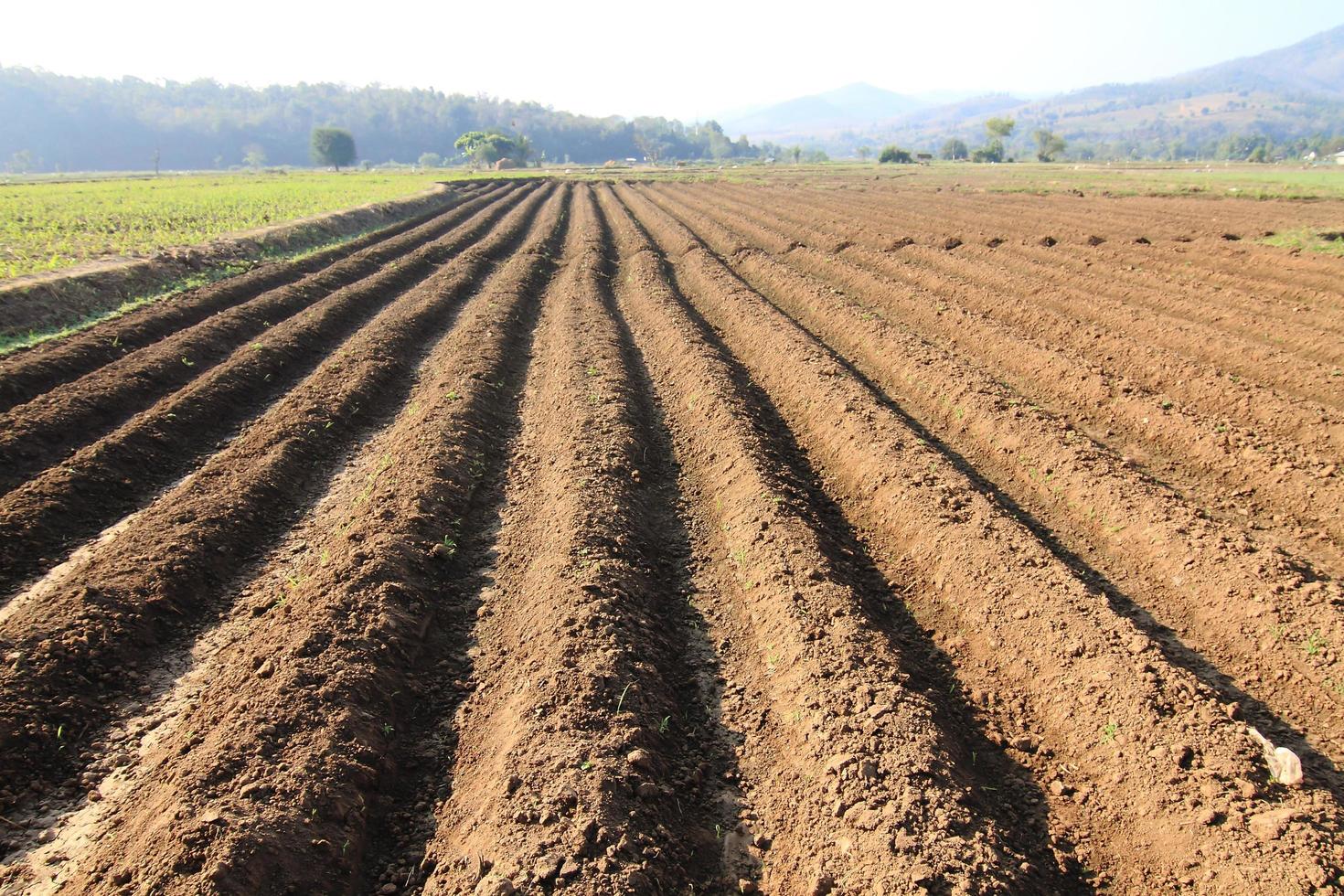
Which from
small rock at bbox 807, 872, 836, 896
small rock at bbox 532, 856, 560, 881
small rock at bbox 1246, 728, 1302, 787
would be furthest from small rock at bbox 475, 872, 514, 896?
small rock at bbox 1246, 728, 1302, 787

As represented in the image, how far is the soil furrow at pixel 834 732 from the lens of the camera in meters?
3.88

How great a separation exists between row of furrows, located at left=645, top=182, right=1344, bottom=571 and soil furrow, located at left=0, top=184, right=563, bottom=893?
346 inches

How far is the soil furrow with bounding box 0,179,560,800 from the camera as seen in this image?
5.12m

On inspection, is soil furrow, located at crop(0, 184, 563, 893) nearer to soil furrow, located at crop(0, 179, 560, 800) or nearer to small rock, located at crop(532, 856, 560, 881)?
soil furrow, located at crop(0, 179, 560, 800)

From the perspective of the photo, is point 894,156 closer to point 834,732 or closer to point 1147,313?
point 1147,313

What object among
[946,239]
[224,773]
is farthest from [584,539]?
[946,239]

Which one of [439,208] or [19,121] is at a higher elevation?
[19,121]

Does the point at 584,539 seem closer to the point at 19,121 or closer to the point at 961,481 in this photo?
the point at 961,481

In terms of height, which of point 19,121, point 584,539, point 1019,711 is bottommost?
point 1019,711

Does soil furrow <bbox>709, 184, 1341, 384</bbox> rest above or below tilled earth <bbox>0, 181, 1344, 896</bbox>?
A: above

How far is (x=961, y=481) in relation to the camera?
7.70m

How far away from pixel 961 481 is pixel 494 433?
6.39 m

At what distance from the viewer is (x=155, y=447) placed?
923 cm

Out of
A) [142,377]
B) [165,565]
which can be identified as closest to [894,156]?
[142,377]
